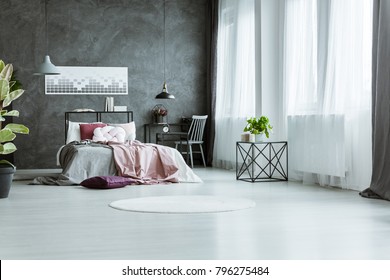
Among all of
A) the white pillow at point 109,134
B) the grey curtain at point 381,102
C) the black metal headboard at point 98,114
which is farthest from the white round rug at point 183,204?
the black metal headboard at point 98,114

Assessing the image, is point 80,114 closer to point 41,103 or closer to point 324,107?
point 41,103

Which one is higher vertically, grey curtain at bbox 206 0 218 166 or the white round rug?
grey curtain at bbox 206 0 218 166

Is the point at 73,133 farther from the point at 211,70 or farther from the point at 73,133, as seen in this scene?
the point at 211,70

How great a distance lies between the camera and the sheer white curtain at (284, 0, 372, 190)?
6.05 meters

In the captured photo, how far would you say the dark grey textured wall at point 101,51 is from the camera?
1005 cm

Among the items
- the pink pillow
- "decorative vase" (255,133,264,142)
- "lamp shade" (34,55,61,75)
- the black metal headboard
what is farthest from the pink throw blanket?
the black metal headboard

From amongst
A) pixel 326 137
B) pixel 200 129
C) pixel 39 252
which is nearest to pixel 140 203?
pixel 39 252

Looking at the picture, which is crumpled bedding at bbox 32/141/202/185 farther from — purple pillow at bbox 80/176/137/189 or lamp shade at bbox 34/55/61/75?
lamp shade at bbox 34/55/61/75

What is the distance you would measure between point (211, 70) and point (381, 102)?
5327 mm

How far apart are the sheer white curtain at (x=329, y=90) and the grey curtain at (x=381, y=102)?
35 centimetres

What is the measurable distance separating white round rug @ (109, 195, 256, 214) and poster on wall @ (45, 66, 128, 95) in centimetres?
487

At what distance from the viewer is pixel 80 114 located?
10328mm

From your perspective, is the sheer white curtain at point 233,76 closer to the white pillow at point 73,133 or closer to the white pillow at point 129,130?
the white pillow at point 129,130

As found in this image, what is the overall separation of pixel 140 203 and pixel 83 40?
5.64 metres
